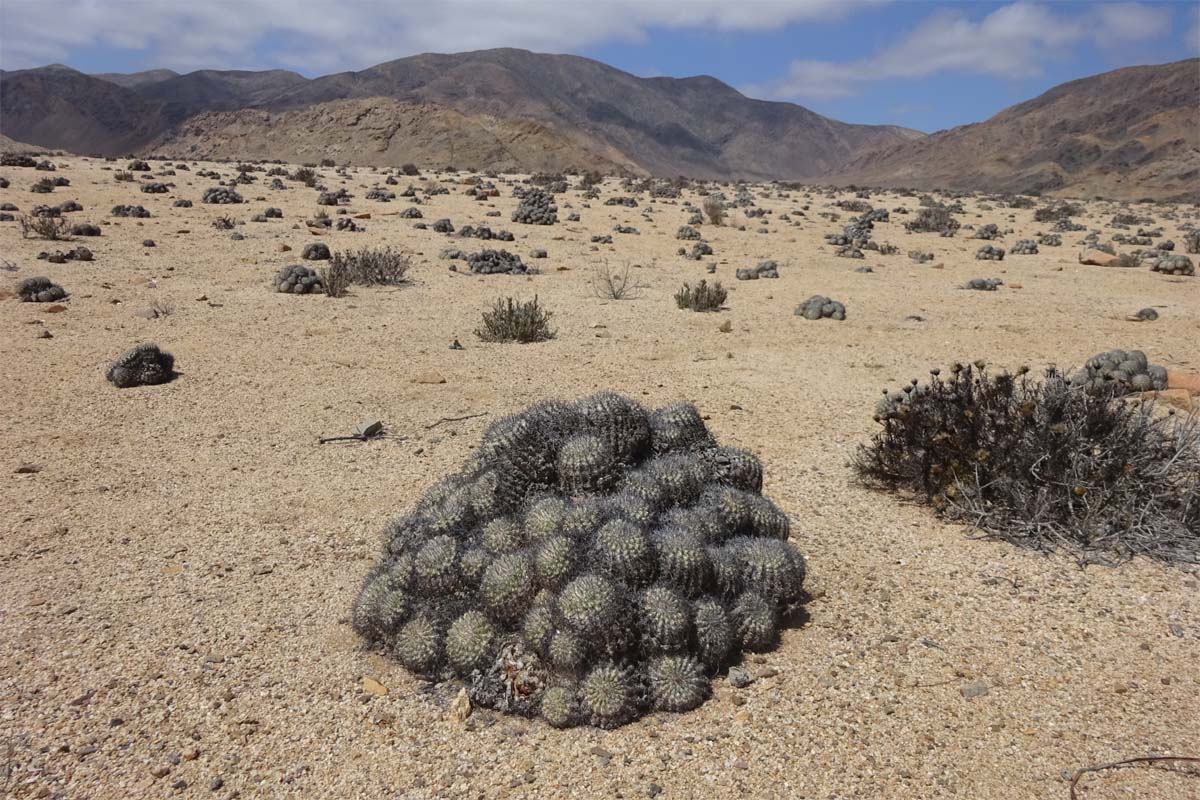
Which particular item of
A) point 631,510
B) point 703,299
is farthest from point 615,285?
point 631,510

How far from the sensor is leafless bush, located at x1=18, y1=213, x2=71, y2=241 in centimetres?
1225

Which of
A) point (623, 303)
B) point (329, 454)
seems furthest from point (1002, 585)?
point (623, 303)

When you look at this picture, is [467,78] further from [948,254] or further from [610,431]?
[610,431]

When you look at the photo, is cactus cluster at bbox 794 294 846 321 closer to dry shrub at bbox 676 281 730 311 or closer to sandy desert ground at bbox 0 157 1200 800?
sandy desert ground at bbox 0 157 1200 800

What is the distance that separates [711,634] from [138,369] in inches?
232

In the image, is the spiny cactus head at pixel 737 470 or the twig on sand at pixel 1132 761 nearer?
the twig on sand at pixel 1132 761

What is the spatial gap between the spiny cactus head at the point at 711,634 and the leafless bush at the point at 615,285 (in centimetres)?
826

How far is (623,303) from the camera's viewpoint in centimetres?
1084

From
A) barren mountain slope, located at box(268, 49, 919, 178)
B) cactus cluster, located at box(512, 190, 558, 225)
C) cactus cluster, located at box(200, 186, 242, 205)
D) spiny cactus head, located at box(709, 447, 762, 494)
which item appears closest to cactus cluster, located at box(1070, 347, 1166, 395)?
spiny cactus head, located at box(709, 447, 762, 494)

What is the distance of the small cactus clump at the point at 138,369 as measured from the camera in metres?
6.68

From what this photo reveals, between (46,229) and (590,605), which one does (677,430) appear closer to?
(590,605)

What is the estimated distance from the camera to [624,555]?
10.3 feet

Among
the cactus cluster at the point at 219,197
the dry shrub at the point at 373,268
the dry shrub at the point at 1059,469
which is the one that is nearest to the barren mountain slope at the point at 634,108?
the cactus cluster at the point at 219,197

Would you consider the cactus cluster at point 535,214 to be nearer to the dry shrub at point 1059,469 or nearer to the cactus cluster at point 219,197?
the cactus cluster at point 219,197
